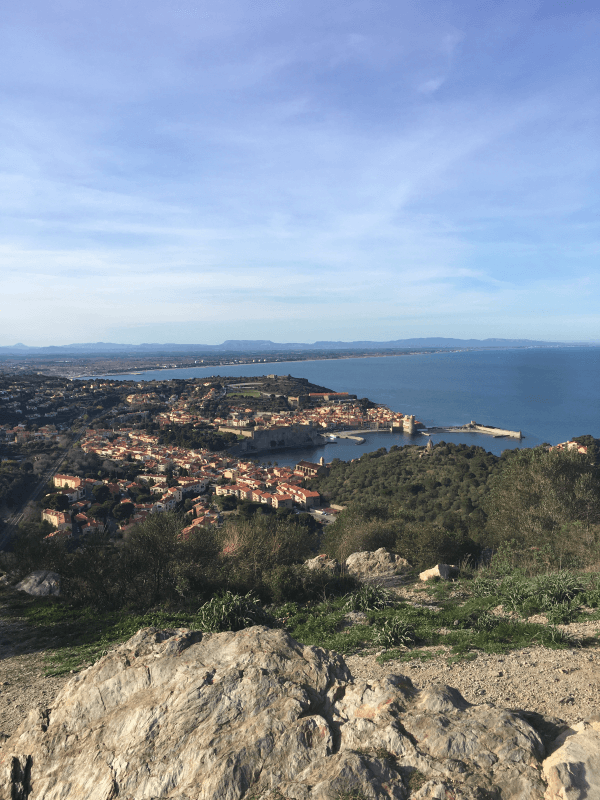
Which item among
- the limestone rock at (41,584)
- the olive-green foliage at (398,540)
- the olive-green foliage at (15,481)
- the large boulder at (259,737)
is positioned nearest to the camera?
the large boulder at (259,737)

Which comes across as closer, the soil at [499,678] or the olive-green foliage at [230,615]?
the soil at [499,678]

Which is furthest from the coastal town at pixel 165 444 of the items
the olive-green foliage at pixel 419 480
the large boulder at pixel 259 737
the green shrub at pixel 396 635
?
the large boulder at pixel 259 737

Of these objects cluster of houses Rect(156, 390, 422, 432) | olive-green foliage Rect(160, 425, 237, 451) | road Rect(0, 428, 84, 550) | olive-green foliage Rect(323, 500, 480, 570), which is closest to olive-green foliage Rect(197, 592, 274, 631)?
olive-green foliage Rect(323, 500, 480, 570)

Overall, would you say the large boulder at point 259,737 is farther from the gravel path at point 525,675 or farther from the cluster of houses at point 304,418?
the cluster of houses at point 304,418

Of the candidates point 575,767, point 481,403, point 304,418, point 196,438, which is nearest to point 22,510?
point 196,438

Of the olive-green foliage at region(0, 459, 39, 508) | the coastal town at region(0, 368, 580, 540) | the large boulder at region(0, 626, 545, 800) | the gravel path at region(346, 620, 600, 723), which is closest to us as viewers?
the large boulder at region(0, 626, 545, 800)

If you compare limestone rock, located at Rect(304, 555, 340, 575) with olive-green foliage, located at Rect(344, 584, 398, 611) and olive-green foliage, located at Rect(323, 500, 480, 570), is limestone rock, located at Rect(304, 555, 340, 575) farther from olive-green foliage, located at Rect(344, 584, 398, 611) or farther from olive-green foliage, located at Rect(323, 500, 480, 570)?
olive-green foliage, located at Rect(344, 584, 398, 611)
